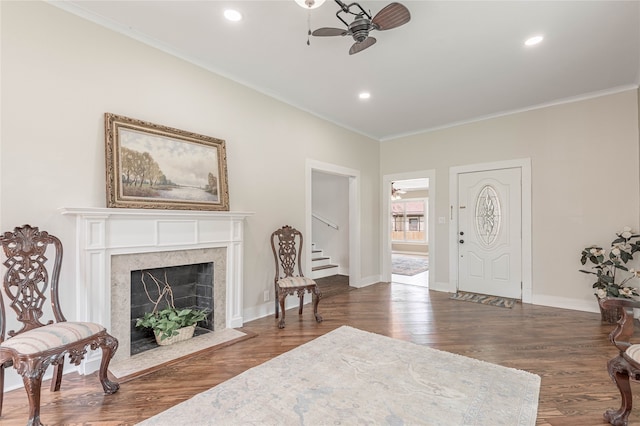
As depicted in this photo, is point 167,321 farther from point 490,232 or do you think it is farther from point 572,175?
point 572,175

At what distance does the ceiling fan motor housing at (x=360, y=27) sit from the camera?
2299 mm

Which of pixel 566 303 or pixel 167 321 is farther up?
pixel 167 321

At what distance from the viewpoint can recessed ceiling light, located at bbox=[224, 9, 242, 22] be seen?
8.21 feet

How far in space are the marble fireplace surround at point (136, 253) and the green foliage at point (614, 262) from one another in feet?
15.0

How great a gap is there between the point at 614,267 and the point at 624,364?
2939 mm

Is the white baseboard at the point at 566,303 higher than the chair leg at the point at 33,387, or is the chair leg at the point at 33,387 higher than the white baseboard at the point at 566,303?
the chair leg at the point at 33,387

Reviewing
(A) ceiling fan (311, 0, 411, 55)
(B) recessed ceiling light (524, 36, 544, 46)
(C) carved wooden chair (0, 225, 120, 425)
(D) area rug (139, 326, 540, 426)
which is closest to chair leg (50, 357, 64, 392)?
(C) carved wooden chair (0, 225, 120, 425)

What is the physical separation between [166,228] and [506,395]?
3223mm

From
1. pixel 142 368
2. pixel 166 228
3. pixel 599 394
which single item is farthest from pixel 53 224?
pixel 599 394

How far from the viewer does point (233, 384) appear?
230 cm

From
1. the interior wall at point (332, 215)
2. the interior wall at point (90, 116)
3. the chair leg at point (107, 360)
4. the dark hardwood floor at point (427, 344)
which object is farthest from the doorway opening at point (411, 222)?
the chair leg at point (107, 360)

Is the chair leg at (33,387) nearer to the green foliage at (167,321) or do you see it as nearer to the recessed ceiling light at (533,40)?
the green foliage at (167,321)

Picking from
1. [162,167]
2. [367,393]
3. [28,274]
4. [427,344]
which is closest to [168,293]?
[28,274]

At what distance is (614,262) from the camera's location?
381 cm
